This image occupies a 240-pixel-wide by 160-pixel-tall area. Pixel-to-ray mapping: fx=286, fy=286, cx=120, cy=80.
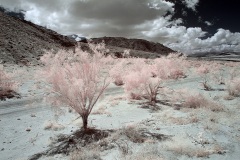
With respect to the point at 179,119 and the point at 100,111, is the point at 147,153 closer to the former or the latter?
the point at 179,119

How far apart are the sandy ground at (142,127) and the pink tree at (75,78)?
0.82m

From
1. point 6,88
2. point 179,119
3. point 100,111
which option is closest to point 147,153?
point 179,119

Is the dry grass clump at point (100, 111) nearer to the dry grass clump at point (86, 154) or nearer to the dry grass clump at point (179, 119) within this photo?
the dry grass clump at point (179, 119)

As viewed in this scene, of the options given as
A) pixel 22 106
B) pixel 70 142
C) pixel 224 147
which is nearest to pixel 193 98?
pixel 224 147

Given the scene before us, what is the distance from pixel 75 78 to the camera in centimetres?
1004

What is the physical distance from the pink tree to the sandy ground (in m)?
0.82

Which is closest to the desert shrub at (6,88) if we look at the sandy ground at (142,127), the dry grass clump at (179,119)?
the sandy ground at (142,127)

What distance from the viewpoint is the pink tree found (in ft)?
32.9

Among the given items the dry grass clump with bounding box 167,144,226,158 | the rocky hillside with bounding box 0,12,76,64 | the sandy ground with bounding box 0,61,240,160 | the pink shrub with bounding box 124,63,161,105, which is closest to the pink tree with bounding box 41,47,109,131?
the sandy ground with bounding box 0,61,240,160

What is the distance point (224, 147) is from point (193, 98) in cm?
554

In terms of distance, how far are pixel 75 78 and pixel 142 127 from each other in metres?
2.99

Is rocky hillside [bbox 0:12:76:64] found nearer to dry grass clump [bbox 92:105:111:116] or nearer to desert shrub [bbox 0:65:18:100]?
desert shrub [bbox 0:65:18:100]

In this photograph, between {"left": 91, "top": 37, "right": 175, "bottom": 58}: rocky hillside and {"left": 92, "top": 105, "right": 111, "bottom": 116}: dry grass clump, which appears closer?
{"left": 92, "top": 105, "right": 111, "bottom": 116}: dry grass clump

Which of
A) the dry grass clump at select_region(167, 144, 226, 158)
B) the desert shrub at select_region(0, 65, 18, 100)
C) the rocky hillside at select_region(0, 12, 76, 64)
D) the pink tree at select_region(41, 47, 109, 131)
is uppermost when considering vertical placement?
the rocky hillside at select_region(0, 12, 76, 64)
